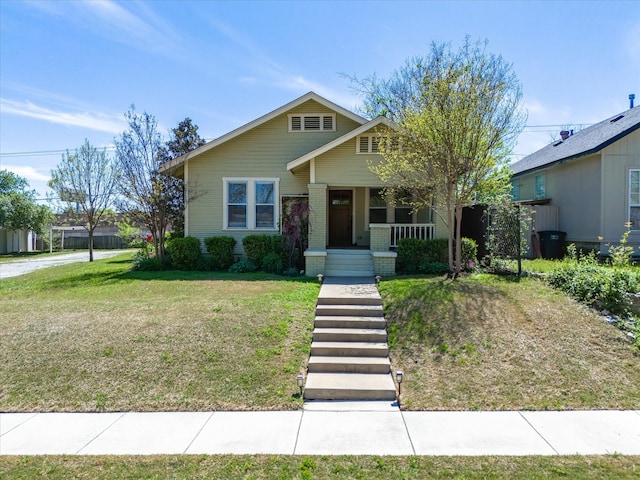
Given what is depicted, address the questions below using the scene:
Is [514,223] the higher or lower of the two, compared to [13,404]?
higher

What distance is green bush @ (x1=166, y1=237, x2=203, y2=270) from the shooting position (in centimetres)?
1310

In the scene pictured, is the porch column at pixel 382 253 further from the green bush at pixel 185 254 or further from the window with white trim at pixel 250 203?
the green bush at pixel 185 254

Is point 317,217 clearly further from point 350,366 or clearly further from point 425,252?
point 350,366

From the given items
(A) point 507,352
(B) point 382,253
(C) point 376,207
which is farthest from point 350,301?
(C) point 376,207

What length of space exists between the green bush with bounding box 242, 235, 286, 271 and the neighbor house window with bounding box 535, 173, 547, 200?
11798 mm

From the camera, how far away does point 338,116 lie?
555 inches

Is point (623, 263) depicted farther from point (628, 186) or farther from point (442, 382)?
point (442, 382)

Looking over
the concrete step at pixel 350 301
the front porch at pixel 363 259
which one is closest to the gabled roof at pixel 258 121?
the front porch at pixel 363 259

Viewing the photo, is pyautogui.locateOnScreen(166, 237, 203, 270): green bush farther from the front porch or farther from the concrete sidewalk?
the concrete sidewalk

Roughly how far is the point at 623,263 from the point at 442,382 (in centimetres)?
664

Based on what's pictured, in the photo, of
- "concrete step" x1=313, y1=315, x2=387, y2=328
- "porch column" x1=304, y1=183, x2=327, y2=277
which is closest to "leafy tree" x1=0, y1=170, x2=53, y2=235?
"porch column" x1=304, y1=183, x2=327, y2=277

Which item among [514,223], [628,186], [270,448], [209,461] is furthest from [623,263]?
[209,461]

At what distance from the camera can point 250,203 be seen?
13836mm

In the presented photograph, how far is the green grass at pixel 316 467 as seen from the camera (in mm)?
3438
